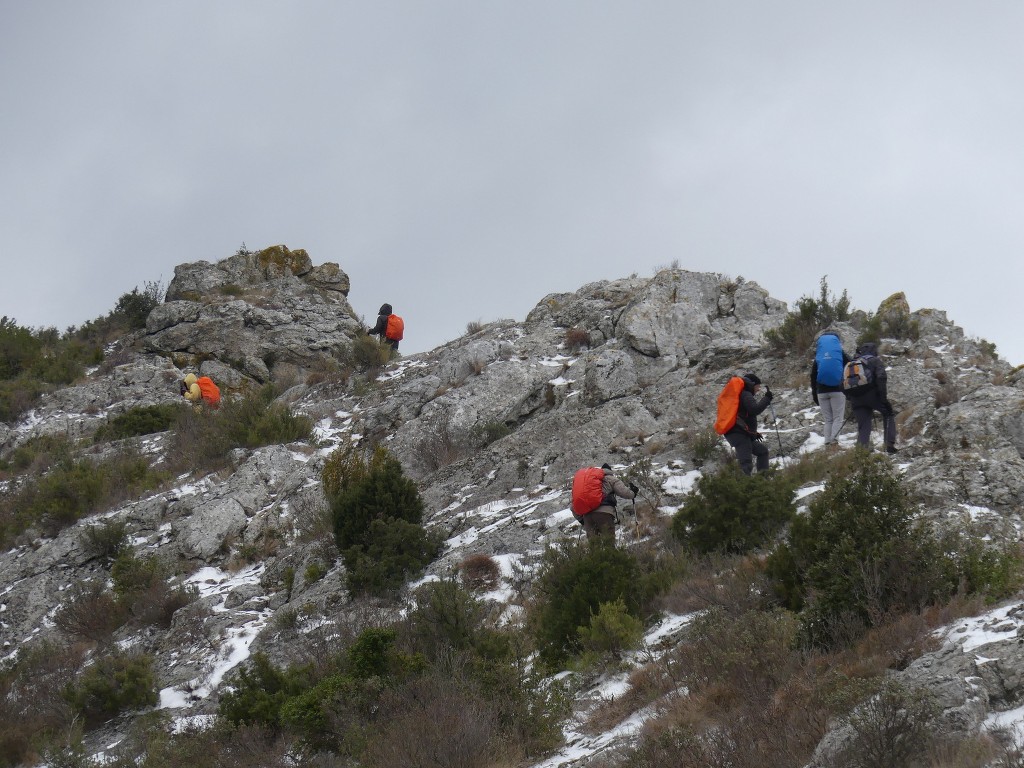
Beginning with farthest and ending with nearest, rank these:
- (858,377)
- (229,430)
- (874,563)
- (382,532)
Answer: (229,430) < (382,532) < (858,377) < (874,563)

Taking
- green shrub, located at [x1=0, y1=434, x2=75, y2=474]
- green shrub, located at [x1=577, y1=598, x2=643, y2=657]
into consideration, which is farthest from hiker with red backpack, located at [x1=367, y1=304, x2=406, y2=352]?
green shrub, located at [x1=577, y1=598, x2=643, y2=657]

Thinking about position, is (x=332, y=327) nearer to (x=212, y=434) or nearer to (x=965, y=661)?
(x=212, y=434)

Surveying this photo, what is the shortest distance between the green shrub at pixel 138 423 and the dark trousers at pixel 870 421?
13846mm

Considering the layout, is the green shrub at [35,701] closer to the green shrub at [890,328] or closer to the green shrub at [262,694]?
the green shrub at [262,694]

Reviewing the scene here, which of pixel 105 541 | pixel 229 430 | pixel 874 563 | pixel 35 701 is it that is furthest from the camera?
pixel 229 430

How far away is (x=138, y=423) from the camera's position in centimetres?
1831

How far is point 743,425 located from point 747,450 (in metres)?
0.31

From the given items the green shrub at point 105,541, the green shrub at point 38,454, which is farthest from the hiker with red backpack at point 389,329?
the green shrub at point 105,541

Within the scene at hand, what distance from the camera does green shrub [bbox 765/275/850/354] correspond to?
14734mm

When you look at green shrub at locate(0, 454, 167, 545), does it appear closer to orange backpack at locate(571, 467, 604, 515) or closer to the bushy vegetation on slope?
the bushy vegetation on slope

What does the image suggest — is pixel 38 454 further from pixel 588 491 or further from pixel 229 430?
pixel 588 491

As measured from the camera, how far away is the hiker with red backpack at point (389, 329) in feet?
76.7

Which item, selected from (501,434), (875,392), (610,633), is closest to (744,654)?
(610,633)

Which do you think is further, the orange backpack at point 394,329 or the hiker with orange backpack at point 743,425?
the orange backpack at point 394,329
